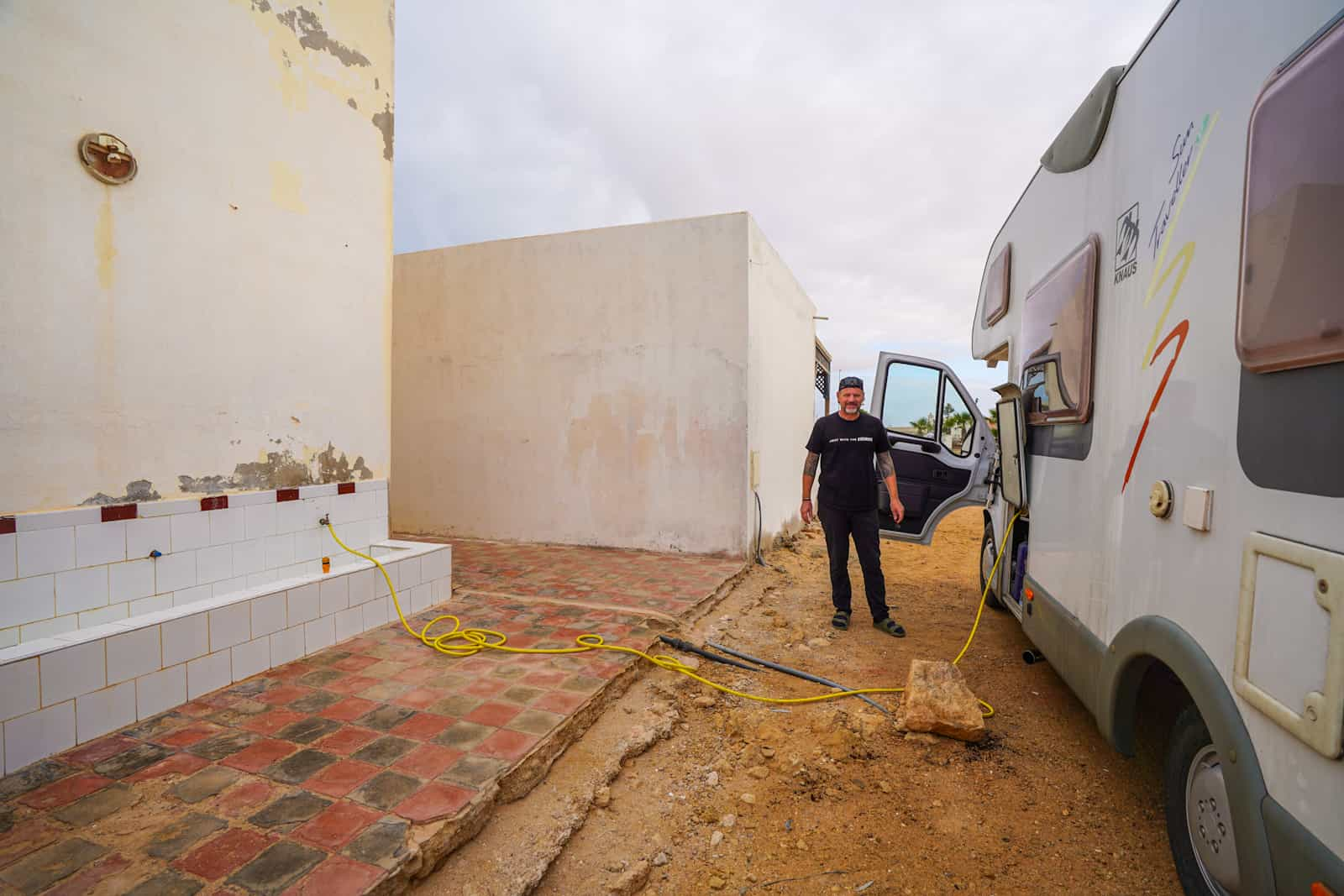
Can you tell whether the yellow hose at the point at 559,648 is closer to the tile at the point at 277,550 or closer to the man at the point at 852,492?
the tile at the point at 277,550

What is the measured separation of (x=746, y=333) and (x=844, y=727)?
4130mm

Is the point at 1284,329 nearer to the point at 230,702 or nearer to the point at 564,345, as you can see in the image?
the point at 230,702

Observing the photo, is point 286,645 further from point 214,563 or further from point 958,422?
point 958,422

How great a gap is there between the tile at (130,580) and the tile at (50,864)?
4.46 feet

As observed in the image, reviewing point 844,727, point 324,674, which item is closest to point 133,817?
point 324,674

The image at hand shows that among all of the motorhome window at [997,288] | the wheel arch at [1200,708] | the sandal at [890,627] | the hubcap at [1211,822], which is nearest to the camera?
the wheel arch at [1200,708]

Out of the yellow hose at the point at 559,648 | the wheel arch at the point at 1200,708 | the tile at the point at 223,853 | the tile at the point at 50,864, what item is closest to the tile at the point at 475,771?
the tile at the point at 223,853

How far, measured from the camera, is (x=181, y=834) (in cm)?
208

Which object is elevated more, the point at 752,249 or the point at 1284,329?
the point at 752,249

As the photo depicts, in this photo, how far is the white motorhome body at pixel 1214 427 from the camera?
4.36 feet

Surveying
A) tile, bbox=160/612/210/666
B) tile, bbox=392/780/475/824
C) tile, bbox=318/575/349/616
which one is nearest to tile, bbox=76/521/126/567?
tile, bbox=160/612/210/666

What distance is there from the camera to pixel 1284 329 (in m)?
1.43

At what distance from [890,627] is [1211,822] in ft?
9.46

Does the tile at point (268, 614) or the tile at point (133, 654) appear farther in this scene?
the tile at point (268, 614)
